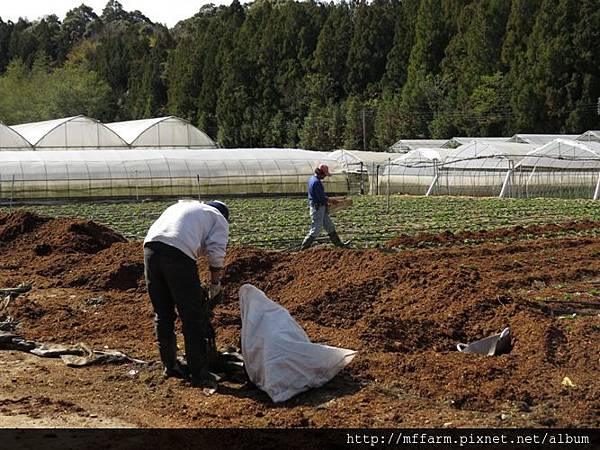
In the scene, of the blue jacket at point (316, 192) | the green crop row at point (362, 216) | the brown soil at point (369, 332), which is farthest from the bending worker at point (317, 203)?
the brown soil at point (369, 332)

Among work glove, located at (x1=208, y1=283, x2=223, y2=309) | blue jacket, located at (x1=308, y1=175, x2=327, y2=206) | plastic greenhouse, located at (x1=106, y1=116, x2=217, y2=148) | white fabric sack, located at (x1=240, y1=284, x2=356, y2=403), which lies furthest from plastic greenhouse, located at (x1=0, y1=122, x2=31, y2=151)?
white fabric sack, located at (x1=240, y1=284, x2=356, y2=403)

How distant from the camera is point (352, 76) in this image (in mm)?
69250

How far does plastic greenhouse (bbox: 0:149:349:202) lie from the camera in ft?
119

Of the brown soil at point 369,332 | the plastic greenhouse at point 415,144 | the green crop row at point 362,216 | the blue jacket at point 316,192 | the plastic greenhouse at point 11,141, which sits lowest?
the green crop row at point 362,216

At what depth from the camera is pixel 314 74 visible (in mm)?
70812

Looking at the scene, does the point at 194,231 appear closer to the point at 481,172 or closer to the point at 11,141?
the point at 481,172

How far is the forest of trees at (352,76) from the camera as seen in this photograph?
5394 cm

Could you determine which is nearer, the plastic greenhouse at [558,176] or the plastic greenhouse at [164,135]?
the plastic greenhouse at [558,176]

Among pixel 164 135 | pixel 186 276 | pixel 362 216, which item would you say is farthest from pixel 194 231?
pixel 164 135

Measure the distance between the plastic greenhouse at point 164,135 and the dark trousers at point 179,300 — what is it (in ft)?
132

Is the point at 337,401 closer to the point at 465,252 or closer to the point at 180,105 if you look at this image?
the point at 465,252

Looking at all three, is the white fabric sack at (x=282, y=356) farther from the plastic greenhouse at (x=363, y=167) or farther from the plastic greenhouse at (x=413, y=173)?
the plastic greenhouse at (x=413, y=173)

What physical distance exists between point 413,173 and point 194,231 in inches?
1419

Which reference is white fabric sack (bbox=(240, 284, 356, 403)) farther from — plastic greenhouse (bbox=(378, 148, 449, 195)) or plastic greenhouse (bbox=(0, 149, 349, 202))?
plastic greenhouse (bbox=(378, 148, 449, 195))
